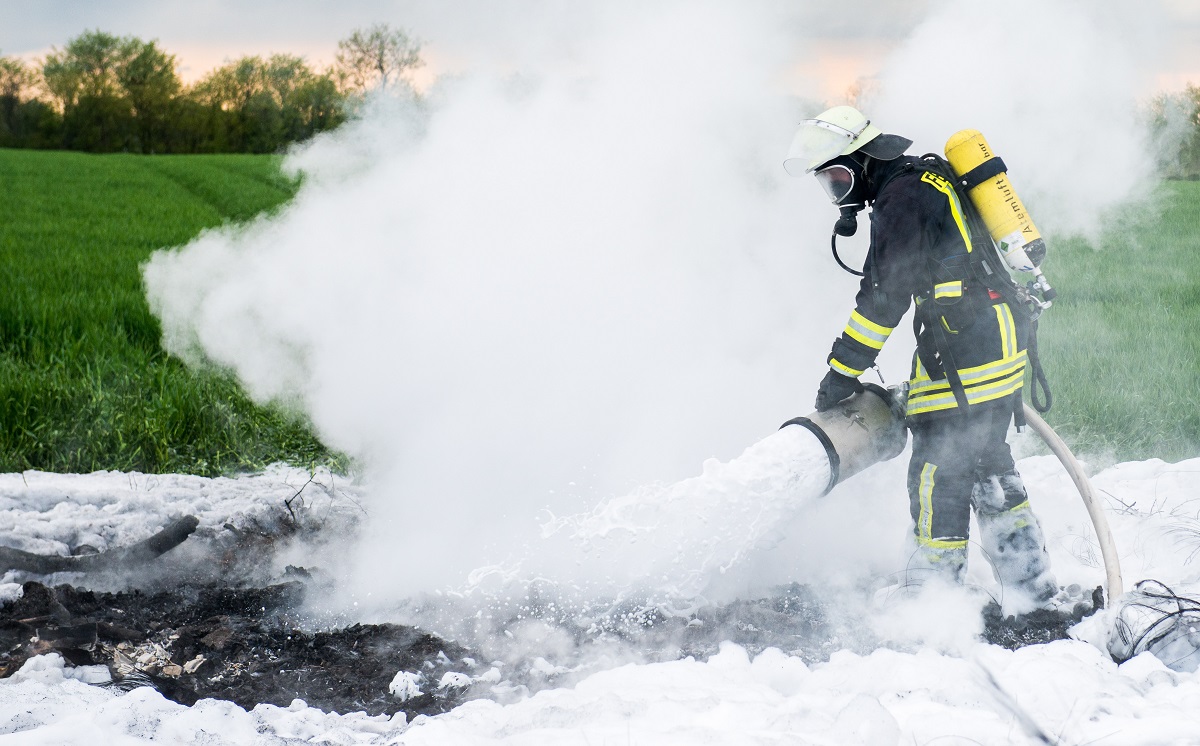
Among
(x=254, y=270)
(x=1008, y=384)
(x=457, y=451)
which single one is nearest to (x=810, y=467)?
(x=1008, y=384)

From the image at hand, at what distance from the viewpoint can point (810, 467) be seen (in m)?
3.67

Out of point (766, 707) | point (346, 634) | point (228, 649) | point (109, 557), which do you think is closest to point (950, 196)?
point (766, 707)

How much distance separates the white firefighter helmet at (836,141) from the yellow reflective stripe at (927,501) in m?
1.23

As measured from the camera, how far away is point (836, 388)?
365 centimetres

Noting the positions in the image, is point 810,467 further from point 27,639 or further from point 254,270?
point 254,270

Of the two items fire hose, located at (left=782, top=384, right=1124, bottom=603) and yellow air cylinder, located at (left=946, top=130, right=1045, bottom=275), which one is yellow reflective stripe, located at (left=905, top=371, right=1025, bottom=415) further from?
yellow air cylinder, located at (left=946, top=130, right=1045, bottom=275)

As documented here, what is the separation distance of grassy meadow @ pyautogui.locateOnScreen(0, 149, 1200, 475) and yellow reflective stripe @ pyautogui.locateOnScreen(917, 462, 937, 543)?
2.56 meters

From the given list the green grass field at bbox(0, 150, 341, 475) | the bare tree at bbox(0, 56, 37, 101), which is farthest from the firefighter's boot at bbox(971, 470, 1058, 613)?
the bare tree at bbox(0, 56, 37, 101)

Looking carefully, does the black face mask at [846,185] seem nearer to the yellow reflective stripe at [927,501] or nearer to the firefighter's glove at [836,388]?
the firefighter's glove at [836,388]

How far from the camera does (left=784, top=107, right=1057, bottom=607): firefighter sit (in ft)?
11.5

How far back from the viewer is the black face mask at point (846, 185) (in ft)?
12.1

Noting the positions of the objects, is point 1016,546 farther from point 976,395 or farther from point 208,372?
point 208,372

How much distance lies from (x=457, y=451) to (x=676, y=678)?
215 centimetres

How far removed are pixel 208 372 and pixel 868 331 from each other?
5.03 metres
